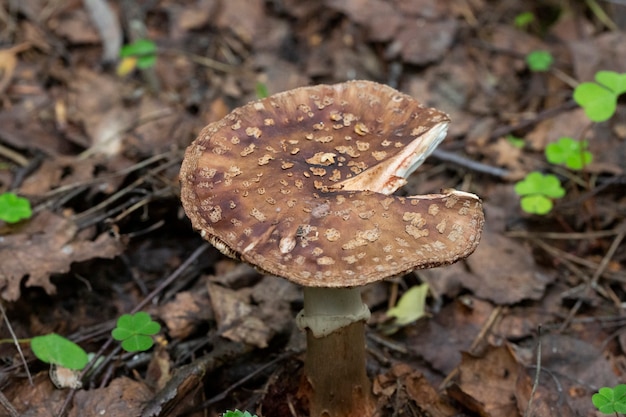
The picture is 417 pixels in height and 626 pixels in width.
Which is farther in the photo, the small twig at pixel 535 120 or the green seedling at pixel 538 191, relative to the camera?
the small twig at pixel 535 120

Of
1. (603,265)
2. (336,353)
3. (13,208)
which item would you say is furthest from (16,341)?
(603,265)

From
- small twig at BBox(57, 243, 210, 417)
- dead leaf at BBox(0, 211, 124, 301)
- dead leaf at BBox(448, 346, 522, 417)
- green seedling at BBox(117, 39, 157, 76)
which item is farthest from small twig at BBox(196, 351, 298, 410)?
green seedling at BBox(117, 39, 157, 76)

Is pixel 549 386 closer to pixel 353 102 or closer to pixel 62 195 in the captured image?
pixel 353 102

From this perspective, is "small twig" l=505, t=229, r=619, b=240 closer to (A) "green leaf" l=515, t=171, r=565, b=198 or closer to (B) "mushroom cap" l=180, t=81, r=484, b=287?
(A) "green leaf" l=515, t=171, r=565, b=198

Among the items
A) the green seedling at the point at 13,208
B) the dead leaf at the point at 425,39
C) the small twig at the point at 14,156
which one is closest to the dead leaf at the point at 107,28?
the small twig at the point at 14,156

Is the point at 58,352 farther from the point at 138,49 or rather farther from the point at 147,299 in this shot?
the point at 138,49

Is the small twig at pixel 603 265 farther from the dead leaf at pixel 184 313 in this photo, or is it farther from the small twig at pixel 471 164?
the dead leaf at pixel 184 313
